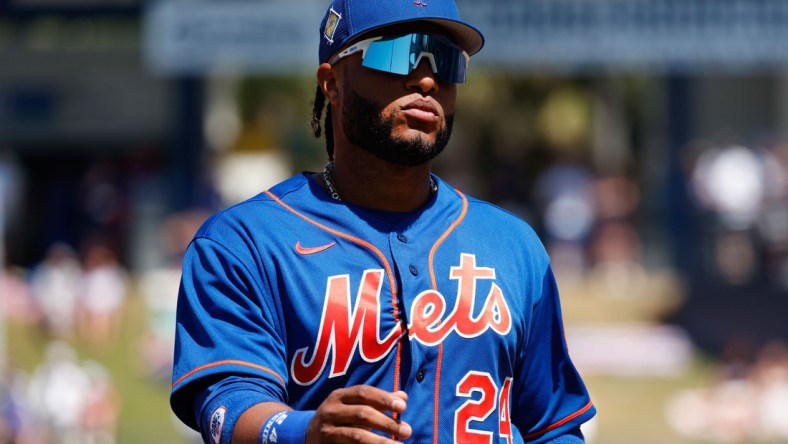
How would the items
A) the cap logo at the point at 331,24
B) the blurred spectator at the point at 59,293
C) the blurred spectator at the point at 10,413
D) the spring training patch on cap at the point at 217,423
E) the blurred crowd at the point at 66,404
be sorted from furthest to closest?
the blurred spectator at the point at 59,293 < the blurred crowd at the point at 66,404 < the blurred spectator at the point at 10,413 < the cap logo at the point at 331,24 < the spring training patch on cap at the point at 217,423

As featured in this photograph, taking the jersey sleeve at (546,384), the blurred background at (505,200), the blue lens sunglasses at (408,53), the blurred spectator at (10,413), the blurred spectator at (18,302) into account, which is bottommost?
the blurred spectator at (10,413)

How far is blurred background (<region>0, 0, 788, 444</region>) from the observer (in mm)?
13805

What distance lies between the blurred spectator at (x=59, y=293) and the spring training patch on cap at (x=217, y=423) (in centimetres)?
1291

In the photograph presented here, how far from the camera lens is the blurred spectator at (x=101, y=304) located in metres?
15.1

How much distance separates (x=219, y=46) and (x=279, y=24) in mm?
701

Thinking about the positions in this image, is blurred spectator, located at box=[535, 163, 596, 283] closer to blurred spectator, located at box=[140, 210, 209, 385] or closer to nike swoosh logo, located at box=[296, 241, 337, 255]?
blurred spectator, located at box=[140, 210, 209, 385]

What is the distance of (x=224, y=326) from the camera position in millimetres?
2693

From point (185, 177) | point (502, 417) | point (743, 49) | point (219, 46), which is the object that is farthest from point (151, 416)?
point (502, 417)

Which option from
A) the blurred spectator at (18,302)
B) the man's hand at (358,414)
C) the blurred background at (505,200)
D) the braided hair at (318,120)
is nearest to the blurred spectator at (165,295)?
the blurred background at (505,200)

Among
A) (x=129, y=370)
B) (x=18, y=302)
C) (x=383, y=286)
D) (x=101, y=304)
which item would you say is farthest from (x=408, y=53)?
(x=18, y=302)

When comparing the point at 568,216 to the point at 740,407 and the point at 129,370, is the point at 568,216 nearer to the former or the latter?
the point at 740,407

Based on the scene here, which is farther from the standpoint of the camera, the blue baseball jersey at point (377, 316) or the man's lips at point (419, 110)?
the man's lips at point (419, 110)

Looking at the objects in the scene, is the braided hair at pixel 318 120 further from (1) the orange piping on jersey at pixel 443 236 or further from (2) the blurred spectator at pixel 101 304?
(2) the blurred spectator at pixel 101 304

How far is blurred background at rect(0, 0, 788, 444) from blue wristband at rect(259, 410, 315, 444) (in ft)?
34.9
